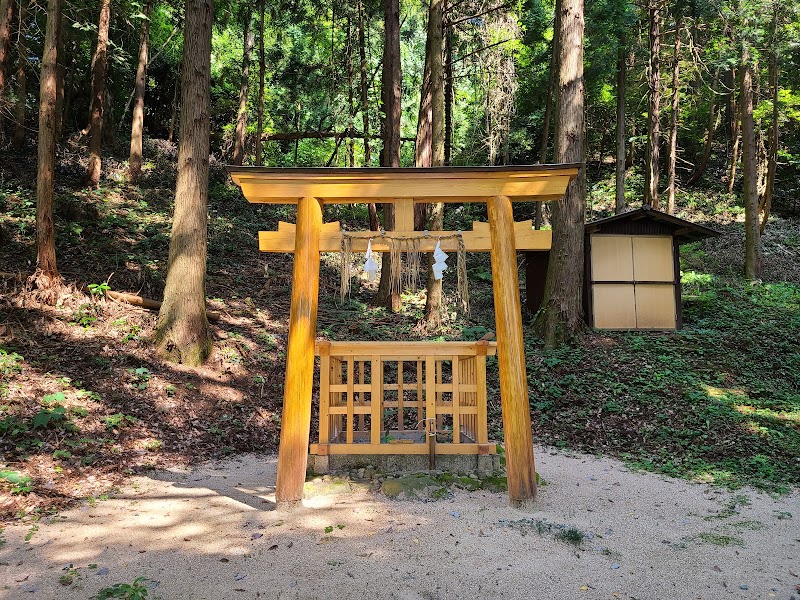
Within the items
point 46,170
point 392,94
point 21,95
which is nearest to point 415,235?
point 46,170

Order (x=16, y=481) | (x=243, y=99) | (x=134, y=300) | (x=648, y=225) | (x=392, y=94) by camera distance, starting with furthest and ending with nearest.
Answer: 1. (x=243, y=99)
2. (x=648, y=225)
3. (x=392, y=94)
4. (x=134, y=300)
5. (x=16, y=481)

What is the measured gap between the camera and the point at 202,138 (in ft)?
29.8

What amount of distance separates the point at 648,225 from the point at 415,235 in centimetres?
1029

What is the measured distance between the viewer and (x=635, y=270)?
45.1 ft

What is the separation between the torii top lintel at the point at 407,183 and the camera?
215 inches

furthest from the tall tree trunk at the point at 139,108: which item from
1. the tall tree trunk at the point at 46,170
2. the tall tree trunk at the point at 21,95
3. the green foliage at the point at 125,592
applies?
the green foliage at the point at 125,592

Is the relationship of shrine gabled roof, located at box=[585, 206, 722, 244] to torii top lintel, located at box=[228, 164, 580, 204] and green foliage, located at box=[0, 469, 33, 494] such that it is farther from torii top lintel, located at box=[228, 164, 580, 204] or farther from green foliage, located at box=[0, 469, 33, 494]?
green foliage, located at box=[0, 469, 33, 494]

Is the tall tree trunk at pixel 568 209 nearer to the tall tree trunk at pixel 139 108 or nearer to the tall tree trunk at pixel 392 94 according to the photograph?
the tall tree trunk at pixel 392 94

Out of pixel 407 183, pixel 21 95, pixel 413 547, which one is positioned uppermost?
pixel 21 95

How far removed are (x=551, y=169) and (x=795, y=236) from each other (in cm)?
2121

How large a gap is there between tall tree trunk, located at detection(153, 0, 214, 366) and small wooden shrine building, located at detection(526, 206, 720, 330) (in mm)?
8521

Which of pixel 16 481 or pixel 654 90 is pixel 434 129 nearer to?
pixel 654 90

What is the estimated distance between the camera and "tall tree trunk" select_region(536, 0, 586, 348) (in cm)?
1041

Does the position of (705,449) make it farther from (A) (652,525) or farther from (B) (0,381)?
(B) (0,381)
